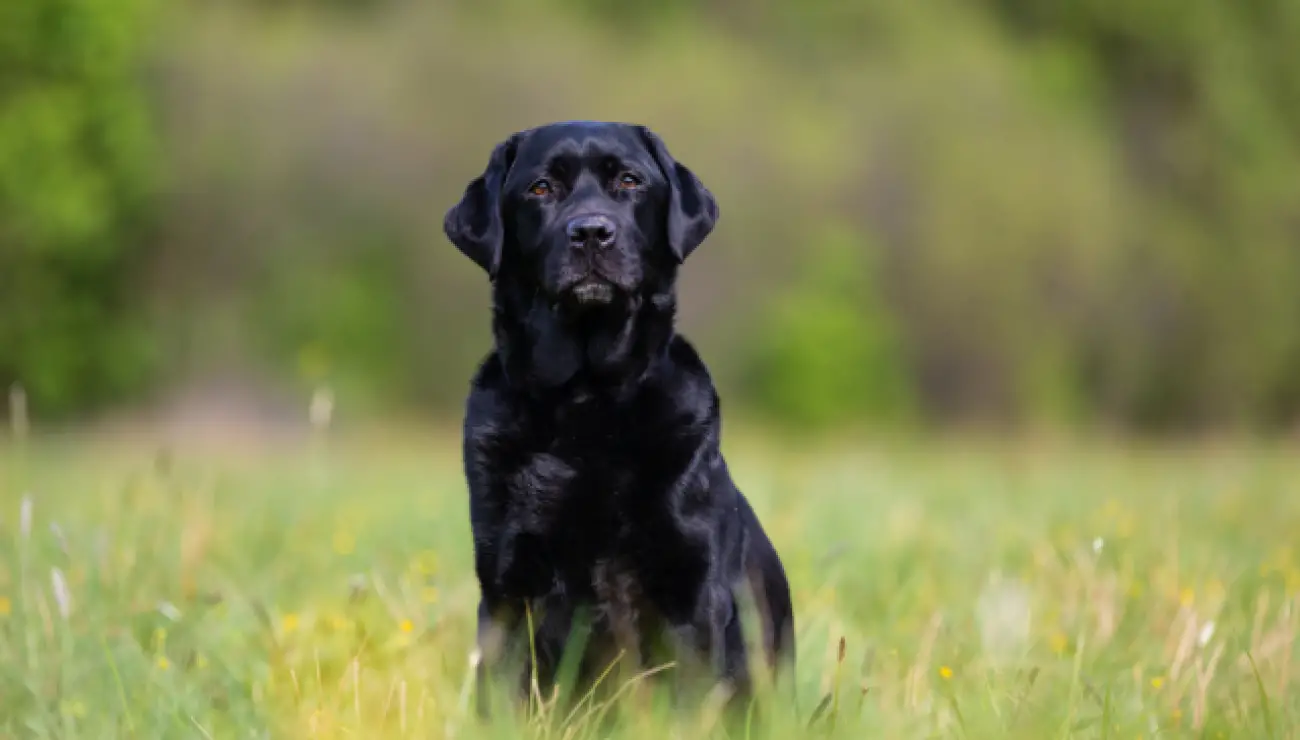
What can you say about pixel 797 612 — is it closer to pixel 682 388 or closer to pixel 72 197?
pixel 682 388

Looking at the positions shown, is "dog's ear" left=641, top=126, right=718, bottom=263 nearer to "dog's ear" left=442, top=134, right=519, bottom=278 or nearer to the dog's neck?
the dog's neck

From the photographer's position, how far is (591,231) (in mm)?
3189

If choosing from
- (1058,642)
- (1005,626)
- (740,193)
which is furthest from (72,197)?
(1005,626)

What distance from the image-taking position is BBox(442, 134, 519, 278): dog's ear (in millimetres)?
3402

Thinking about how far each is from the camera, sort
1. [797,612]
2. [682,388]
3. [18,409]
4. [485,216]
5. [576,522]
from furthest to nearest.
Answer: [797,612] → [18,409] → [485,216] → [682,388] → [576,522]

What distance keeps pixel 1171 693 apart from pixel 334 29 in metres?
17.5

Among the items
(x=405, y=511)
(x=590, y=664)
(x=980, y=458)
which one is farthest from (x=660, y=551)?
(x=980, y=458)

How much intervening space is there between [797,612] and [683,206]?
1.46 meters

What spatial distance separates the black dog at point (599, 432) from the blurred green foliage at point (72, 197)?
1451 cm

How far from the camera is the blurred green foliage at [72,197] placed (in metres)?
16.2

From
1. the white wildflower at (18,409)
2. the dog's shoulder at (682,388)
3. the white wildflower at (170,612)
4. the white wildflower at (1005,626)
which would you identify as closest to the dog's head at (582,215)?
the dog's shoulder at (682,388)

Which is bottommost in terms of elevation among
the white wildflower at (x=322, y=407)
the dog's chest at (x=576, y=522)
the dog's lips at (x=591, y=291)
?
the white wildflower at (x=322, y=407)

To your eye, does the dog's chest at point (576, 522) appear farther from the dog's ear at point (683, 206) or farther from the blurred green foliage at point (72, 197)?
the blurred green foliage at point (72, 197)

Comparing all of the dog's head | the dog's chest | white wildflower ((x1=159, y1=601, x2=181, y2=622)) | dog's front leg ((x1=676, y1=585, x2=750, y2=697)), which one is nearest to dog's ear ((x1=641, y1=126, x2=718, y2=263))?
the dog's head
